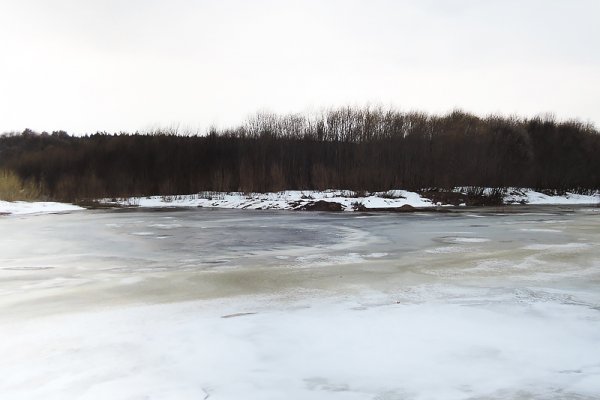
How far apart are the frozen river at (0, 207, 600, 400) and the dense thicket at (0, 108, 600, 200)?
93.7ft

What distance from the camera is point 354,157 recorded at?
43.0 m

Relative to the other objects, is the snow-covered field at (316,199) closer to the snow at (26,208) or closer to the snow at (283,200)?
the snow at (283,200)

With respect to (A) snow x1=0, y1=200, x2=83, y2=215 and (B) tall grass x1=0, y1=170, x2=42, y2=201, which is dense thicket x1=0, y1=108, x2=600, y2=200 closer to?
(B) tall grass x1=0, y1=170, x2=42, y2=201

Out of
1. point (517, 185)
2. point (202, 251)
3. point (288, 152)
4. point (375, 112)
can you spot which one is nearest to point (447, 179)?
point (517, 185)

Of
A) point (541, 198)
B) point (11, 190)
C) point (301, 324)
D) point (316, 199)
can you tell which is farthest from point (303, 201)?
point (301, 324)

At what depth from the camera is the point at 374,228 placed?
15.2 m

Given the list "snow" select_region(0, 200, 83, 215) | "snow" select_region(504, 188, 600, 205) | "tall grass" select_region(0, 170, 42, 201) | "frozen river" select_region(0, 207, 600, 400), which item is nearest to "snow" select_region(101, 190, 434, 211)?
"tall grass" select_region(0, 170, 42, 201)

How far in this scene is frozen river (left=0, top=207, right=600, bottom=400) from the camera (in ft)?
11.2

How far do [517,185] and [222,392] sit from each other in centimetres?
4272

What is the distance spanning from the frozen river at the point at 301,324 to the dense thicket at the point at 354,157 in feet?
93.7

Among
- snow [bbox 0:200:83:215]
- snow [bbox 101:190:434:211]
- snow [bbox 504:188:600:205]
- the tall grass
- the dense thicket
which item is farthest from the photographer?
the dense thicket

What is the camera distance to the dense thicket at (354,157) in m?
38.9

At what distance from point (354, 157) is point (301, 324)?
3883 cm

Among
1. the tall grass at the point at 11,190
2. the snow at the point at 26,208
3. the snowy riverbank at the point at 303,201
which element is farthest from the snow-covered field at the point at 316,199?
the snow at the point at 26,208
